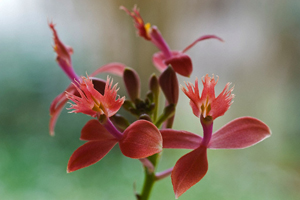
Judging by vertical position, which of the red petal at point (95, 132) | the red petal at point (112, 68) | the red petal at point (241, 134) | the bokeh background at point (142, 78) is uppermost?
the red petal at point (112, 68)

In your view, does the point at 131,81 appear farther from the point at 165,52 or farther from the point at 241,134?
the point at 241,134

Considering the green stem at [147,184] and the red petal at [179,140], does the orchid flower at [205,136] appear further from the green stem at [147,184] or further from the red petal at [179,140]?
the green stem at [147,184]

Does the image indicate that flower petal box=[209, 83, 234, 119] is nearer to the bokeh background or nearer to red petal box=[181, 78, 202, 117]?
red petal box=[181, 78, 202, 117]

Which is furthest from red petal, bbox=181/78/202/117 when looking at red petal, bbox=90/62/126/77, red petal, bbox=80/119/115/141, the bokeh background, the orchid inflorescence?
the bokeh background

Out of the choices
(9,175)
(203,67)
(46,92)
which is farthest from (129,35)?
(9,175)

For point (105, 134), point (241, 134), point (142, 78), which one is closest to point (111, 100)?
point (105, 134)

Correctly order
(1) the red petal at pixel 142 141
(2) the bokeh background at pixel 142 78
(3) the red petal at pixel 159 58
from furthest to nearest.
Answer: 1. (2) the bokeh background at pixel 142 78
2. (3) the red petal at pixel 159 58
3. (1) the red petal at pixel 142 141

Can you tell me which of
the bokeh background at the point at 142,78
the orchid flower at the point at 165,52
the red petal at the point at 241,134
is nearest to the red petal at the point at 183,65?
the orchid flower at the point at 165,52
